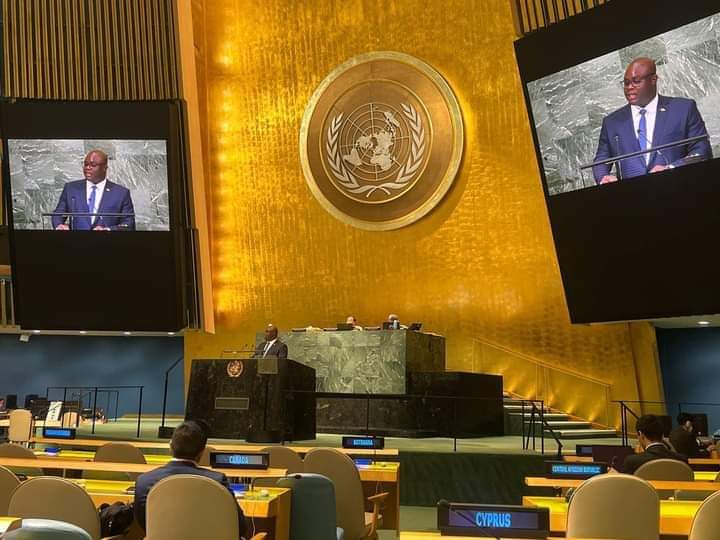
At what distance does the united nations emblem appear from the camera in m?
8.84

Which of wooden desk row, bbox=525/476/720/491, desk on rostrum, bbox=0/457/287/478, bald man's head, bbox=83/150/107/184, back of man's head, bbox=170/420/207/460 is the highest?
bald man's head, bbox=83/150/107/184

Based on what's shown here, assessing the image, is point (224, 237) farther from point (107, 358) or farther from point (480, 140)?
point (480, 140)

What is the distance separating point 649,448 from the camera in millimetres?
5457

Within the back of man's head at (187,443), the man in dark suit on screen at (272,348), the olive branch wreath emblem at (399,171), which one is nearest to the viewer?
the back of man's head at (187,443)

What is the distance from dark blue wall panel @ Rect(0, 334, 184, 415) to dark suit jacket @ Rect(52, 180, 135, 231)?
4.71m

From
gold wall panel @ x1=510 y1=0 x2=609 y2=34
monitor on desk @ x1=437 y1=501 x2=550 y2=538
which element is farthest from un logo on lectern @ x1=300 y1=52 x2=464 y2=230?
monitor on desk @ x1=437 y1=501 x2=550 y2=538

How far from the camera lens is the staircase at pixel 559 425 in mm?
11672

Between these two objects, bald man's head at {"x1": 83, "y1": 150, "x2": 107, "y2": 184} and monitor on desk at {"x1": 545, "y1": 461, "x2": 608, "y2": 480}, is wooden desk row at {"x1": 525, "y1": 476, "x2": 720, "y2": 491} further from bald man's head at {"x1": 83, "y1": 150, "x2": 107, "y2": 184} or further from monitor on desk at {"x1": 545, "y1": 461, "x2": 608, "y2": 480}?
bald man's head at {"x1": 83, "y1": 150, "x2": 107, "y2": 184}

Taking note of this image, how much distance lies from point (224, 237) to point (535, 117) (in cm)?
733

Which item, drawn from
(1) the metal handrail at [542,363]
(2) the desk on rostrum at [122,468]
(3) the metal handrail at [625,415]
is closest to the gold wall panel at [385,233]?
(1) the metal handrail at [542,363]

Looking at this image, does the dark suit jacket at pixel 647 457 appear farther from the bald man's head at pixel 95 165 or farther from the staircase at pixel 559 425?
the bald man's head at pixel 95 165

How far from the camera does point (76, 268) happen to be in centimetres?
1334

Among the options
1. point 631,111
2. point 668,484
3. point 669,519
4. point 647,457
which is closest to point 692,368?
point 631,111

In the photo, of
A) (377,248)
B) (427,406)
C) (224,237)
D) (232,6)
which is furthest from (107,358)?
(427,406)
